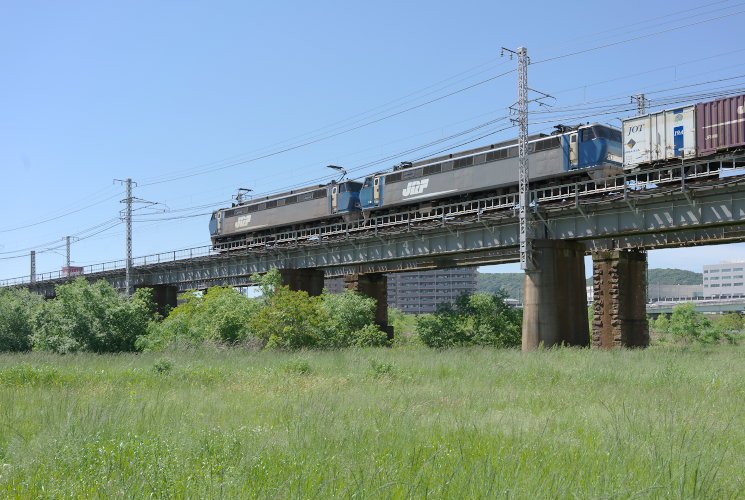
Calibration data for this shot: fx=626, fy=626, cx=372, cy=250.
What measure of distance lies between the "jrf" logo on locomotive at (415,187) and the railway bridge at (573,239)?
1.36m

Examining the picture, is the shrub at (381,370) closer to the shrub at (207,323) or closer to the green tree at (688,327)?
the shrub at (207,323)

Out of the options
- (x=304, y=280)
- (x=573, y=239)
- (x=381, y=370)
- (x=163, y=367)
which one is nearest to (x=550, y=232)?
(x=573, y=239)

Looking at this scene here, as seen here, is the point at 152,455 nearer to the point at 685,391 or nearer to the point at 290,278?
the point at 685,391

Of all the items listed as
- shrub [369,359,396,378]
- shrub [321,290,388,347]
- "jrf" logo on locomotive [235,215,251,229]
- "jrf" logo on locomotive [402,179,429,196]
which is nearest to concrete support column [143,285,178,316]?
"jrf" logo on locomotive [235,215,251,229]

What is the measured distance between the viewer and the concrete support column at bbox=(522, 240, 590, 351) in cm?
3062

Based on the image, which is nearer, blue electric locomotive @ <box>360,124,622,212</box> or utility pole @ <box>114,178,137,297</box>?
blue electric locomotive @ <box>360,124,622,212</box>

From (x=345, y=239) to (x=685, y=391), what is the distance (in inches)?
1102

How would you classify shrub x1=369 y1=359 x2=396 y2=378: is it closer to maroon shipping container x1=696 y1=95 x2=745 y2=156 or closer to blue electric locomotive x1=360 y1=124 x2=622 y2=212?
blue electric locomotive x1=360 y1=124 x2=622 y2=212

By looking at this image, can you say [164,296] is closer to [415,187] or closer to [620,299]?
[415,187]

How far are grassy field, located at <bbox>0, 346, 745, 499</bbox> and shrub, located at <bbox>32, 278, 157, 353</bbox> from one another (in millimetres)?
17391

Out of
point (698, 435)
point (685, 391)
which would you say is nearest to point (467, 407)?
point (698, 435)

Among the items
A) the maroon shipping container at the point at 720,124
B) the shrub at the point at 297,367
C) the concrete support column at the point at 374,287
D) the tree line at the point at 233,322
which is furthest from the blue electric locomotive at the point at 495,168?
the shrub at the point at 297,367

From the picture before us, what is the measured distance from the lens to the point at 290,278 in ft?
154

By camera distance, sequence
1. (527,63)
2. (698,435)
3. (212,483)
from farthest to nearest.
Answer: (527,63), (698,435), (212,483)
